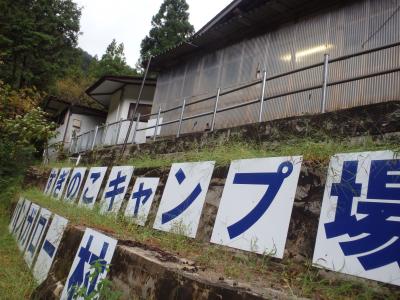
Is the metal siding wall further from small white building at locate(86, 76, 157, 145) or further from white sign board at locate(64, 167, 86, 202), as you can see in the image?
small white building at locate(86, 76, 157, 145)

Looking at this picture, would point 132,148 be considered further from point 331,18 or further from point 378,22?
point 378,22

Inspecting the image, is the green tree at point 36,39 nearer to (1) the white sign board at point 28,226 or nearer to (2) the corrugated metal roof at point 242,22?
(2) the corrugated metal roof at point 242,22

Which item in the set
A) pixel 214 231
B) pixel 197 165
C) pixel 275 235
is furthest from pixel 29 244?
pixel 275 235

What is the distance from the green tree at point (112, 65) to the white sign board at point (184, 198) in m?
27.8

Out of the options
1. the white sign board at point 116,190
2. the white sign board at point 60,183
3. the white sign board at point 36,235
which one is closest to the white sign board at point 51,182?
the white sign board at point 60,183

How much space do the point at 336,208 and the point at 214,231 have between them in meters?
1.60

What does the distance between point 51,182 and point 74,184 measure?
3220mm

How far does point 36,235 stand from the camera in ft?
24.1

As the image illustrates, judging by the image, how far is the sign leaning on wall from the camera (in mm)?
2721

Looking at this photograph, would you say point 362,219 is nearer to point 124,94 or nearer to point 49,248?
point 49,248

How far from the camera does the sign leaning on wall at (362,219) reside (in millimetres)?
2721

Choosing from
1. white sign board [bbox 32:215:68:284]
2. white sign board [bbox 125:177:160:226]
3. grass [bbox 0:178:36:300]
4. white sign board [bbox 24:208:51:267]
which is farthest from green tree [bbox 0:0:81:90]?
white sign board [bbox 125:177:160:226]

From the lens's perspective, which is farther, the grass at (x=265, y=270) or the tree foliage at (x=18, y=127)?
the tree foliage at (x=18, y=127)

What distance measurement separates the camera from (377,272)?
8.81 feet
